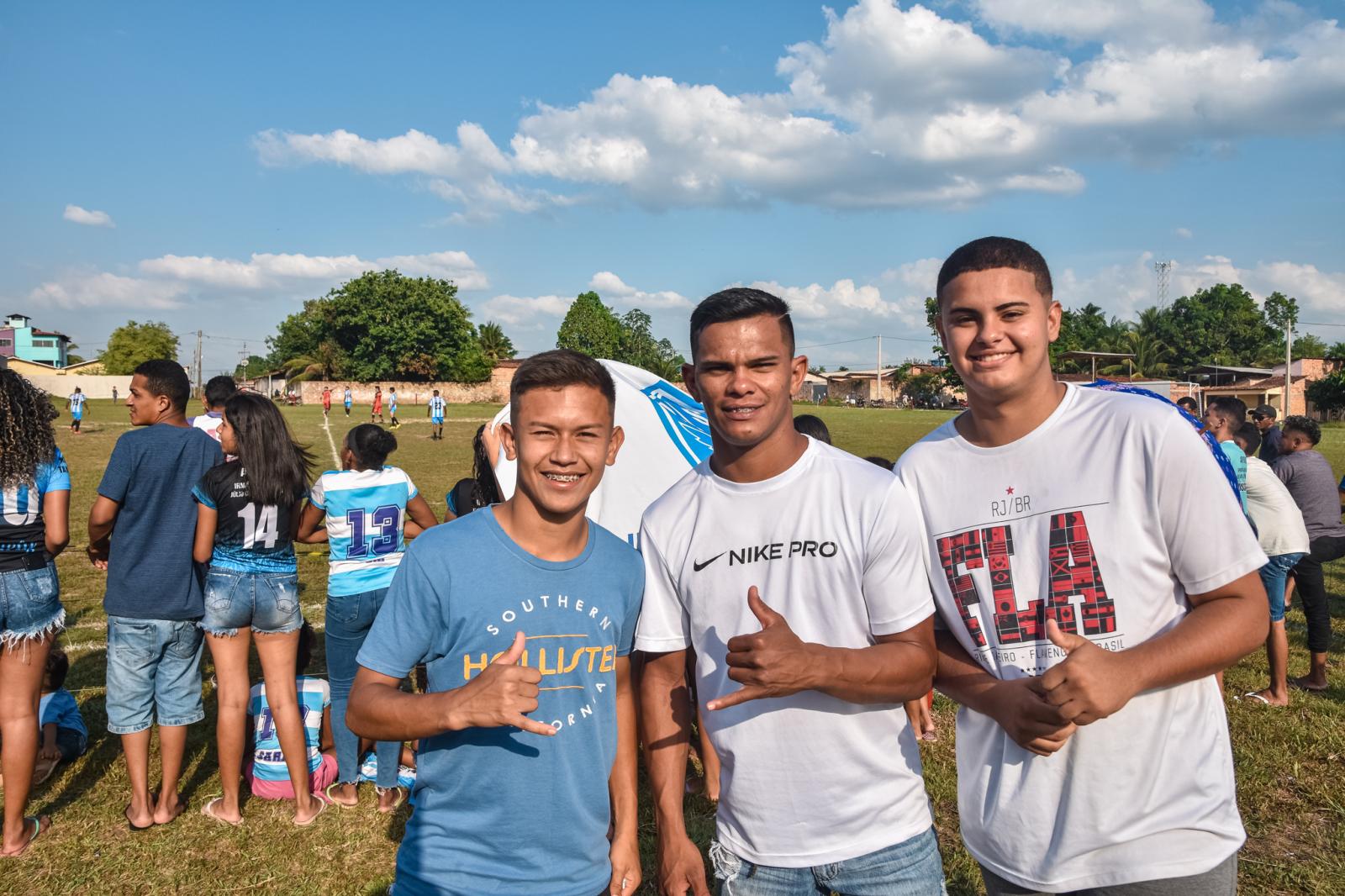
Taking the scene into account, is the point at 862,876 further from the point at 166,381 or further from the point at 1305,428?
the point at 1305,428

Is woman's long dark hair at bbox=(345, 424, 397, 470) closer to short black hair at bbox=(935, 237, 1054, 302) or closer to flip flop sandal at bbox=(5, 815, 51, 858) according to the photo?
flip flop sandal at bbox=(5, 815, 51, 858)

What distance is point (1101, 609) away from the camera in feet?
7.16

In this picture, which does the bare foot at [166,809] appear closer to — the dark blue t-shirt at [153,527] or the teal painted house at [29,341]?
the dark blue t-shirt at [153,527]

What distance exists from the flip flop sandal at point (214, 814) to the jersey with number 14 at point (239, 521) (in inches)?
58.9

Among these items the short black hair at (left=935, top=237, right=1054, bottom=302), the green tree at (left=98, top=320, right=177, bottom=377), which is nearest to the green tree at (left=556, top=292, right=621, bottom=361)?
→ the green tree at (left=98, top=320, right=177, bottom=377)

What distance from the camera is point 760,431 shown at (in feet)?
7.75

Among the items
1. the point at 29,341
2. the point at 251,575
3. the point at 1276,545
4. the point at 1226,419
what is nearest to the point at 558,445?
the point at 251,575

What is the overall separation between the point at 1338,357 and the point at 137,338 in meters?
102

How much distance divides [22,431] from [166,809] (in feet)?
7.64

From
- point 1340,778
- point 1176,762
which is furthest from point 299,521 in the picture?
point 1340,778

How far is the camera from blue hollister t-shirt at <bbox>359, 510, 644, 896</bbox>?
224 cm

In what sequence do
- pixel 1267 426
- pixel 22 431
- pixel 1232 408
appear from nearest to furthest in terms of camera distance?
pixel 22 431 → pixel 1232 408 → pixel 1267 426

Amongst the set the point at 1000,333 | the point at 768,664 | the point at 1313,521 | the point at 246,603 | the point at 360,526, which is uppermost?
the point at 1000,333

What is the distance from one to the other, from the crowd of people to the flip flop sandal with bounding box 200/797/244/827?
138 inches
